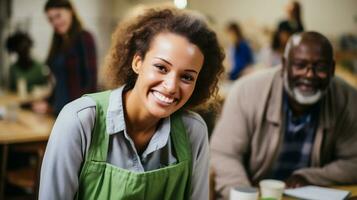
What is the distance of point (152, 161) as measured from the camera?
4.47 feet

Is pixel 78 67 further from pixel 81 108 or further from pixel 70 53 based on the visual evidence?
pixel 81 108

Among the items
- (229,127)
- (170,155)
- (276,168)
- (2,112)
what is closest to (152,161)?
(170,155)

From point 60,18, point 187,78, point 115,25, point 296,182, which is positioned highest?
point 115,25

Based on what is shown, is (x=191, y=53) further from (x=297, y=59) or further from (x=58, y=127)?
(x=297, y=59)

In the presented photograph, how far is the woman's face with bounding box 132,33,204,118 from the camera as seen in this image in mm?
1253

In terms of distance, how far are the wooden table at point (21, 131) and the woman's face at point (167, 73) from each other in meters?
1.75

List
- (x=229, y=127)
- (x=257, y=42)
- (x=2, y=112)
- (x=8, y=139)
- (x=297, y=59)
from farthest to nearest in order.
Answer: (x=257, y=42) < (x=2, y=112) < (x=8, y=139) < (x=229, y=127) < (x=297, y=59)

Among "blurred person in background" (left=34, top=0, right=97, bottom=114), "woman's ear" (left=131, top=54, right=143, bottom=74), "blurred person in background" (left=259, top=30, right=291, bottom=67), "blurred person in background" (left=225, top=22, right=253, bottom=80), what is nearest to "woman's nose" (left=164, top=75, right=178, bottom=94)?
"woman's ear" (left=131, top=54, right=143, bottom=74)

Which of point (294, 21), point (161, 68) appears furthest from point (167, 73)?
point (294, 21)

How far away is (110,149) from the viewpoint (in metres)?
1.30

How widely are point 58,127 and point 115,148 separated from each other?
0.59ft

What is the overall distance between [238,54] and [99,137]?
202 inches

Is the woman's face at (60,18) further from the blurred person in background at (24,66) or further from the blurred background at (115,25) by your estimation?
the blurred person in background at (24,66)

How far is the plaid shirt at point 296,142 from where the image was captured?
7.03 ft
